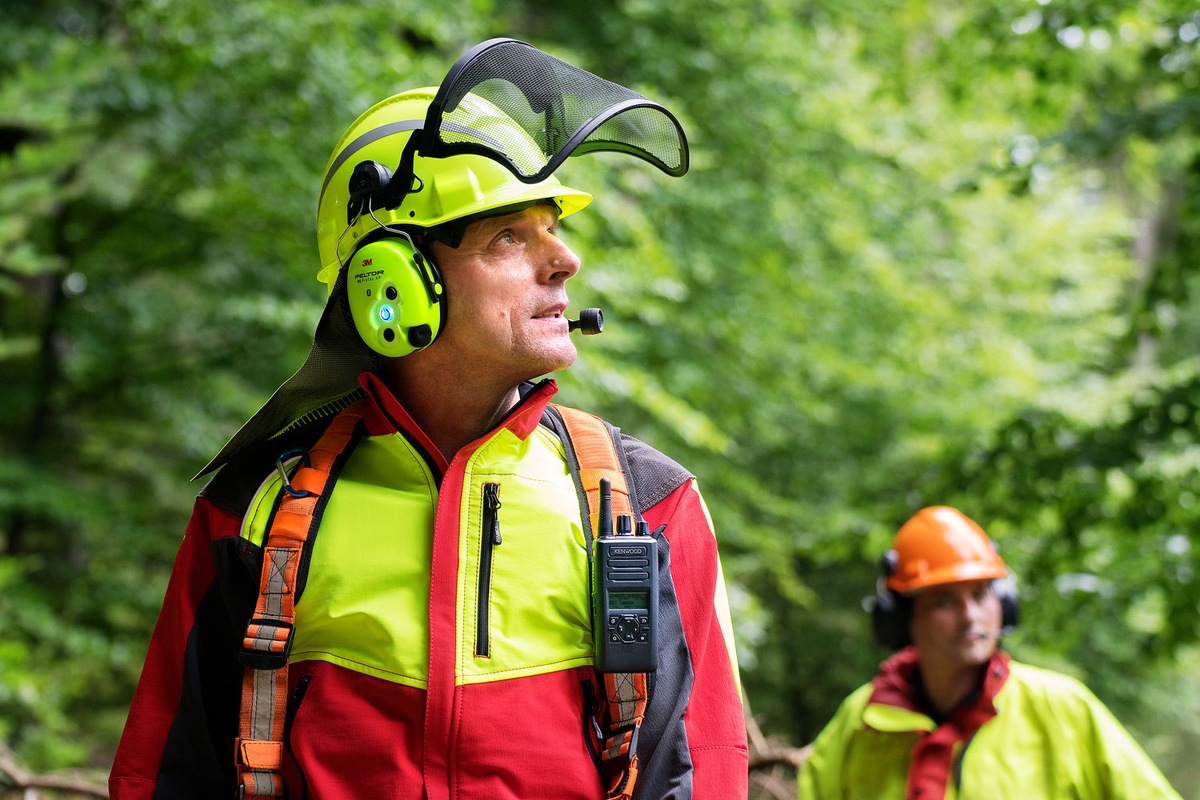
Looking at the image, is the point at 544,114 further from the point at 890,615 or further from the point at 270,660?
the point at 890,615

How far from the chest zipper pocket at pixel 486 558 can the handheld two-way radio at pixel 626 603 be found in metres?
0.18

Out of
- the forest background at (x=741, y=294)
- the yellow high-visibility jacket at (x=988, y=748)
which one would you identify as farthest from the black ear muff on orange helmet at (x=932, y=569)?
the forest background at (x=741, y=294)

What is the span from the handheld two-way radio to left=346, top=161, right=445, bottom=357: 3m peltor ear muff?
487mm

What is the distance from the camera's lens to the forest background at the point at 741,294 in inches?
191

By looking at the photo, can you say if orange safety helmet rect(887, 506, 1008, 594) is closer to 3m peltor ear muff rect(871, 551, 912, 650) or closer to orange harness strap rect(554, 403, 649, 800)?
3m peltor ear muff rect(871, 551, 912, 650)

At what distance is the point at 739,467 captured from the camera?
33.2 ft

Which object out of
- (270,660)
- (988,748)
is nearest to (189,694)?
(270,660)

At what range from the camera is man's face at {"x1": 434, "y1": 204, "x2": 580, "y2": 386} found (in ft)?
6.47

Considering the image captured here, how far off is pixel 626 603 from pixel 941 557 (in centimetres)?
254

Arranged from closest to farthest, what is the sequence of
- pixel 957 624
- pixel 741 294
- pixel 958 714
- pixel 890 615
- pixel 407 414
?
pixel 407 414
pixel 958 714
pixel 957 624
pixel 890 615
pixel 741 294

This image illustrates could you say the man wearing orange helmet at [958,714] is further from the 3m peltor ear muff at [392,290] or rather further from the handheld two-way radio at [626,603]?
the 3m peltor ear muff at [392,290]

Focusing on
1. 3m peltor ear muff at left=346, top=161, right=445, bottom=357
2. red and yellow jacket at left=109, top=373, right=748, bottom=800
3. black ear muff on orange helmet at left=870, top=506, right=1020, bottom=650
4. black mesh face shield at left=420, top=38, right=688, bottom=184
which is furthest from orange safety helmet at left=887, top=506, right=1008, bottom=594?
3m peltor ear muff at left=346, top=161, right=445, bottom=357

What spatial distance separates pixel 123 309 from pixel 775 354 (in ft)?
15.4

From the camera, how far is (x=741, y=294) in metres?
8.52
